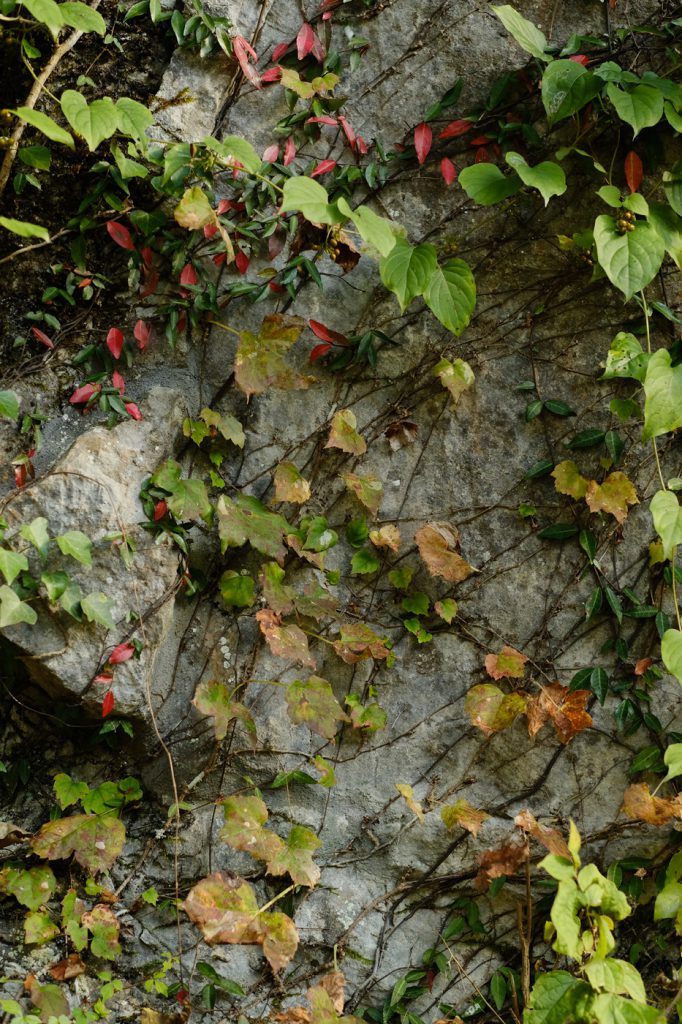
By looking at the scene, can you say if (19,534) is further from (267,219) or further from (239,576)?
(267,219)

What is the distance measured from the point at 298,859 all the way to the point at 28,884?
67 centimetres

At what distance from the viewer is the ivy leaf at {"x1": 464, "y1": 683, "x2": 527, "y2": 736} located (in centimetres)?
216

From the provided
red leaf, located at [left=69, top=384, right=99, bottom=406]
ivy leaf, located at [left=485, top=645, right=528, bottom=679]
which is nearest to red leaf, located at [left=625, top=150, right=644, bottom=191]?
ivy leaf, located at [left=485, top=645, right=528, bottom=679]

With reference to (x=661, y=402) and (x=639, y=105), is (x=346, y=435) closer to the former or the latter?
(x=661, y=402)

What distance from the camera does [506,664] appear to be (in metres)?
2.19

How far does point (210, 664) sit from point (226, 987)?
2.62ft

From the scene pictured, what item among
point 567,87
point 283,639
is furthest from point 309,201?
point 283,639

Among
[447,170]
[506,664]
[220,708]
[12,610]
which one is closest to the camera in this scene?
[12,610]

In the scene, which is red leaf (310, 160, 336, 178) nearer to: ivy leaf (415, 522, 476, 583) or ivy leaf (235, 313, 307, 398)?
ivy leaf (235, 313, 307, 398)

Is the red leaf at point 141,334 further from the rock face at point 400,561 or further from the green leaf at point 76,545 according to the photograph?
the green leaf at point 76,545

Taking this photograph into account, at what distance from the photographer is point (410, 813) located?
222 cm

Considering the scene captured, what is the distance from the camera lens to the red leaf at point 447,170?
2.29 meters

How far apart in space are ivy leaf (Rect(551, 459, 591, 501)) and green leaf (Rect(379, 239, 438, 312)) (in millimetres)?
619

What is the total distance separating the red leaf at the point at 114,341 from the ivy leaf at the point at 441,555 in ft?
3.16
